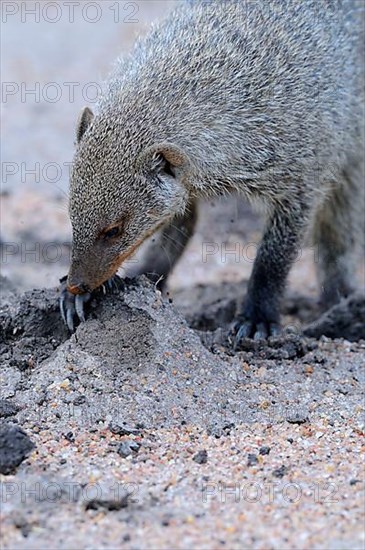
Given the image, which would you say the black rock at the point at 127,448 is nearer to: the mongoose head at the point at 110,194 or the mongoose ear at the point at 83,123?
the mongoose head at the point at 110,194

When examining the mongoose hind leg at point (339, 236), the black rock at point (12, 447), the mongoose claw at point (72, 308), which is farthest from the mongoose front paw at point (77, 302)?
the mongoose hind leg at point (339, 236)

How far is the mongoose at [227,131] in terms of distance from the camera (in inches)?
167

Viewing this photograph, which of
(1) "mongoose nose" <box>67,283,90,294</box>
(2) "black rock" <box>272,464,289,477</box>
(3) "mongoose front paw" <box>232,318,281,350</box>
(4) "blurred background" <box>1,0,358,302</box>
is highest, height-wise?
(4) "blurred background" <box>1,0,358,302</box>

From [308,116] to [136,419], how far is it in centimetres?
209

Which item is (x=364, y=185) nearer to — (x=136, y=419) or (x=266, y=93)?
(x=266, y=93)

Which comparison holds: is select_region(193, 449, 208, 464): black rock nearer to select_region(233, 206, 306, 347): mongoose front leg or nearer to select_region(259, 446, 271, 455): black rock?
select_region(259, 446, 271, 455): black rock

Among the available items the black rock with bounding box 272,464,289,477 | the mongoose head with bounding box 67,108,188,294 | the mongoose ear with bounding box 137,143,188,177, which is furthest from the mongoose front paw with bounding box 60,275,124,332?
the black rock with bounding box 272,464,289,477

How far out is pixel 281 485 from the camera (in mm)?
3359

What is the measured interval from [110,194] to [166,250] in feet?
5.84

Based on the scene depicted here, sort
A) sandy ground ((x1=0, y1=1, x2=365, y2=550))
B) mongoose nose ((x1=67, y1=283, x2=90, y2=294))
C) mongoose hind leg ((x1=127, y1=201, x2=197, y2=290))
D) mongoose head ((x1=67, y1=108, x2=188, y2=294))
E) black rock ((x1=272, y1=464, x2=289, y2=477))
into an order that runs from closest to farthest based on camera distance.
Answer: sandy ground ((x1=0, y1=1, x2=365, y2=550))
black rock ((x1=272, y1=464, x2=289, y2=477))
mongoose head ((x1=67, y1=108, x2=188, y2=294))
mongoose nose ((x1=67, y1=283, x2=90, y2=294))
mongoose hind leg ((x1=127, y1=201, x2=197, y2=290))

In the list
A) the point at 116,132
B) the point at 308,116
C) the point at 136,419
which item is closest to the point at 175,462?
the point at 136,419

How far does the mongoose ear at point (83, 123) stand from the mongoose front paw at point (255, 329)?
144 centimetres

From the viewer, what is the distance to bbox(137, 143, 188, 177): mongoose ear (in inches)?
167

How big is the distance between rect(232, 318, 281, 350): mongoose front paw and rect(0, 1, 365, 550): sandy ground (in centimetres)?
20
